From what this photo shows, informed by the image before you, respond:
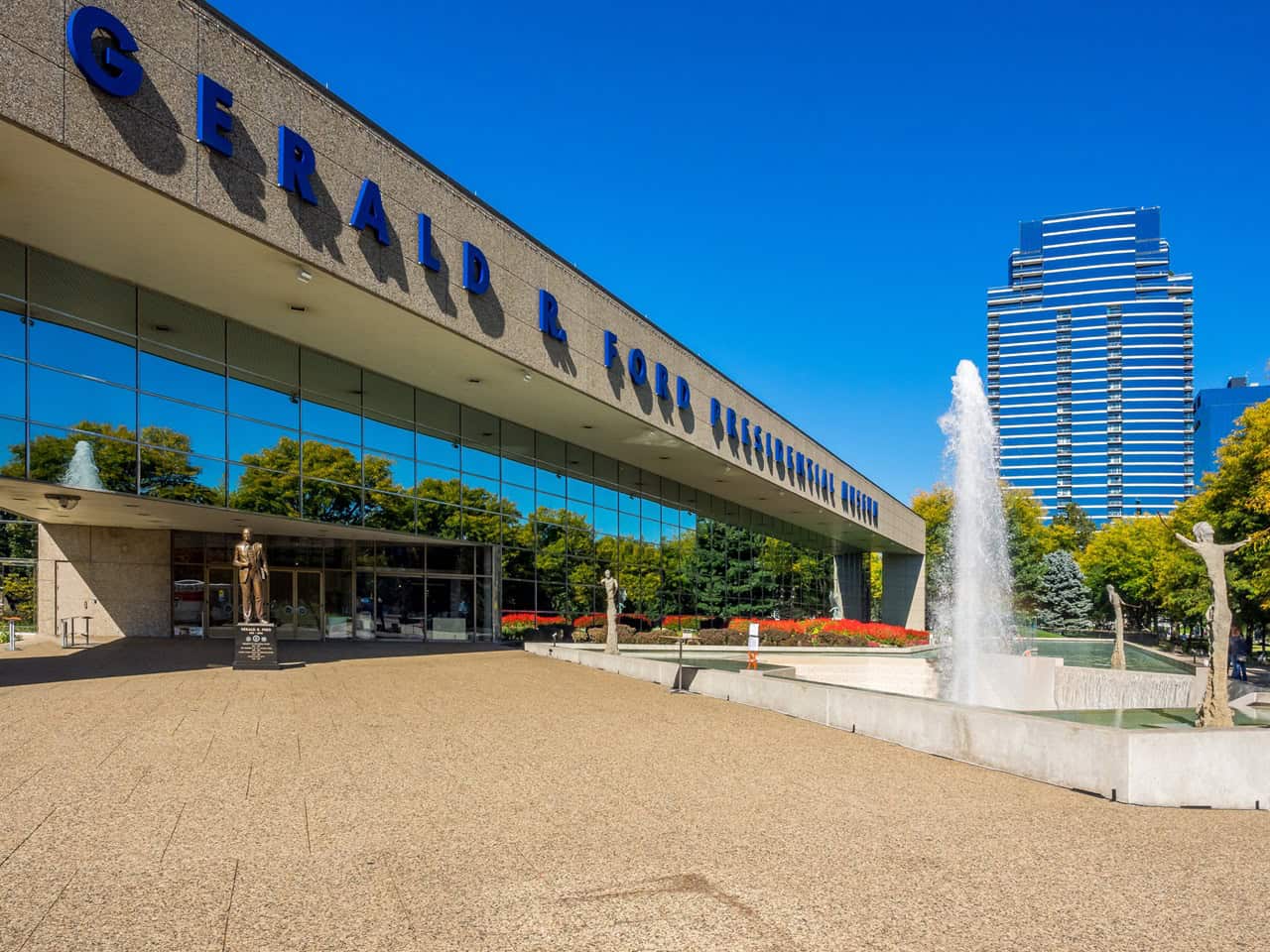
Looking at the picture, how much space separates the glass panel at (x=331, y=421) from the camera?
21.0 metres

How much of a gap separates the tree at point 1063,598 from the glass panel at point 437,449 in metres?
63.2

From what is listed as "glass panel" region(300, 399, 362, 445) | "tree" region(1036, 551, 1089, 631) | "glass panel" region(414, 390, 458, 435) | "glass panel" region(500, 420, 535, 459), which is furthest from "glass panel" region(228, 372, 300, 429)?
"tree" region(1036, 551, 1089, 631)

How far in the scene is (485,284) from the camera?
60.3 feet

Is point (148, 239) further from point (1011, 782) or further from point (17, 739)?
point (1011, 782)

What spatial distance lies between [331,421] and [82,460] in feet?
20.6

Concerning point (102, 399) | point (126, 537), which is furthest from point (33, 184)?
point (126, 537)

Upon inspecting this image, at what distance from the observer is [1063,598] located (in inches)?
2953

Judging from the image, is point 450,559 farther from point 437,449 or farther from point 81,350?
point 81,350

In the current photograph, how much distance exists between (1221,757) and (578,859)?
263 inches

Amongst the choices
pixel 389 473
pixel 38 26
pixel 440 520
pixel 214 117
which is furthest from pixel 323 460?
pixel 38 26

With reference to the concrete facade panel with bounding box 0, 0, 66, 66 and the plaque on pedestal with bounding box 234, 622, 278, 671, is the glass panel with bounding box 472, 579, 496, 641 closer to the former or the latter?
the plaque on pedestal with bounding box 234, 622, 278, 671

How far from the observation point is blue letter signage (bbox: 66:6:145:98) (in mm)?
11016

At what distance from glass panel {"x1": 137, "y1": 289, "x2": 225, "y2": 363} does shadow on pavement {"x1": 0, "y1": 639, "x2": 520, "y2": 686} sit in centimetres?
598

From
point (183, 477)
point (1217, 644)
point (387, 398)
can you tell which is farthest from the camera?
point (387, 398)
